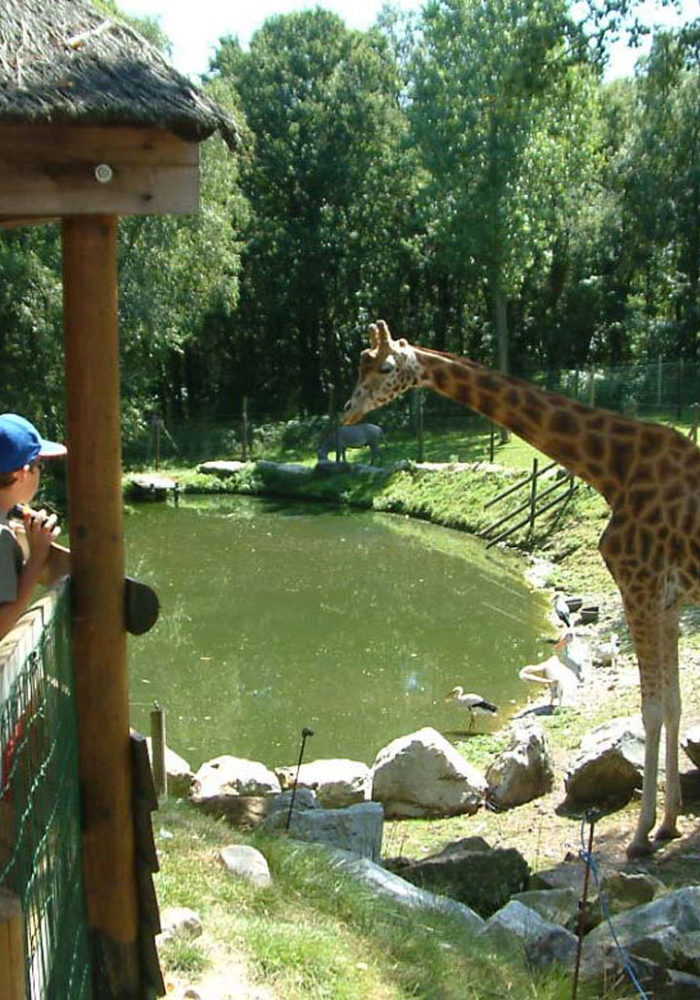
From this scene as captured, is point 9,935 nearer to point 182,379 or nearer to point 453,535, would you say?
point 453,535

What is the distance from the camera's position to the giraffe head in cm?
925

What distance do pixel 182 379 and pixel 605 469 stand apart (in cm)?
3501

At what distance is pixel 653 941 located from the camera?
17.6 ft

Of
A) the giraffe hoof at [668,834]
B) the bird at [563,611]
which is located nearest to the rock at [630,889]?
the giraffe hoof at [668,834]

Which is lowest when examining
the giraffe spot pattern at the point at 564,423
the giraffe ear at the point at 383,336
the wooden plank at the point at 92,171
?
the giraffe spot pattern at the point at 564,423

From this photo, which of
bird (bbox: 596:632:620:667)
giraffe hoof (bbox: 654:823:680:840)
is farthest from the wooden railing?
giraffe hoof (bbox: 654:823:680:840)

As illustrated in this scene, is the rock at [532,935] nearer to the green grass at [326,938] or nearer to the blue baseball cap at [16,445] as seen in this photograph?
the green grass at [326,938]

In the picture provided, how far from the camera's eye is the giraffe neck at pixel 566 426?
27.5 ft

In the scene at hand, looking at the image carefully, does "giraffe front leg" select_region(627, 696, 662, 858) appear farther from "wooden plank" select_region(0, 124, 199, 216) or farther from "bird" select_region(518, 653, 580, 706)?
"wooden plank" select_region(0, 124, 199, 216)

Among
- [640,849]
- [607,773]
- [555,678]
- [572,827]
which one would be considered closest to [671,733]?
[640,849]

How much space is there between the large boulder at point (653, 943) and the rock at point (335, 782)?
4.05 meters

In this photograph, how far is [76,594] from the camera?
4.20 m

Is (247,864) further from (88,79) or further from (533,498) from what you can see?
(533,498)

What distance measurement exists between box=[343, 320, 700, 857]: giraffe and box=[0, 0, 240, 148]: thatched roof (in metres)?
4.81
